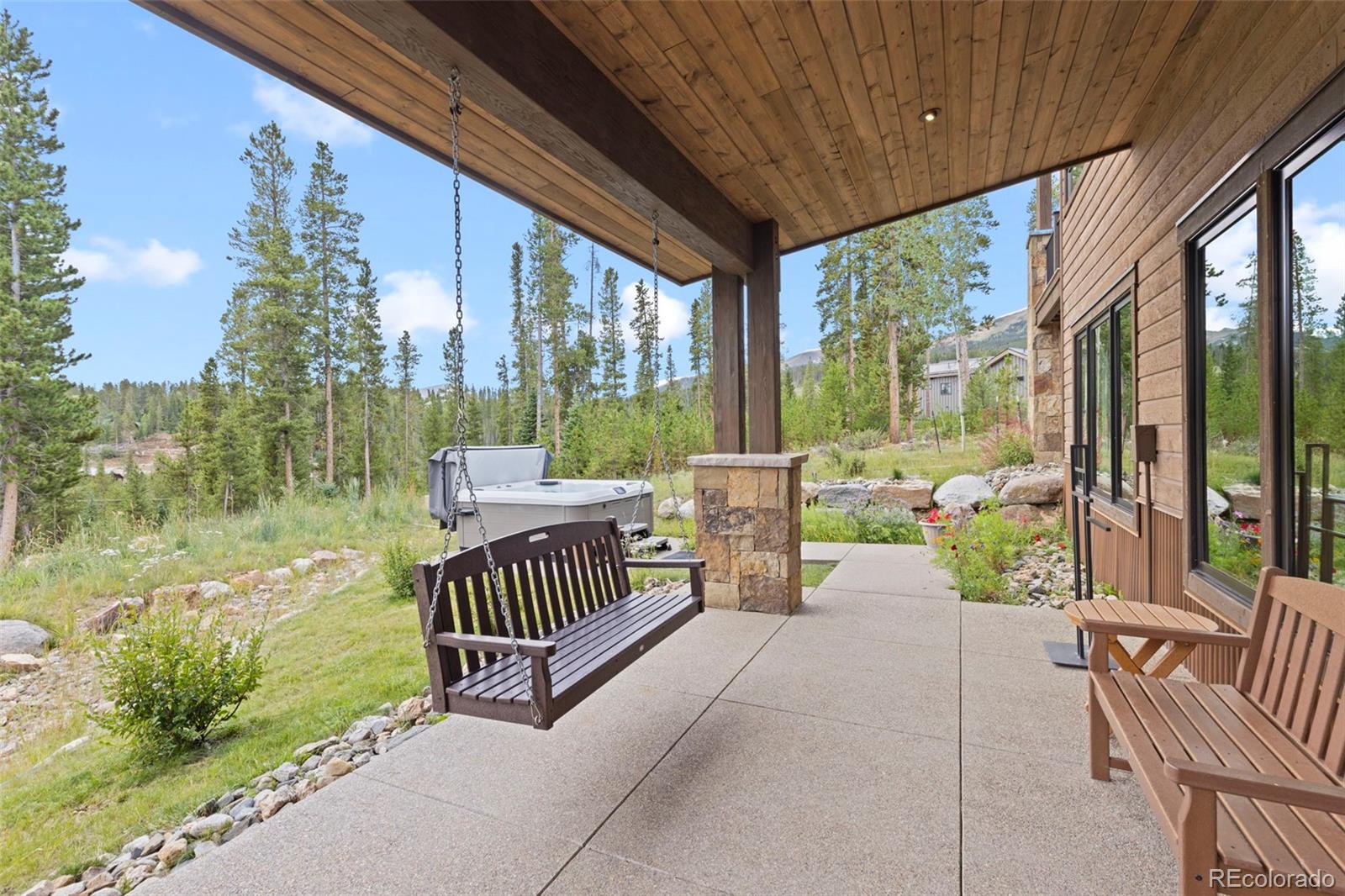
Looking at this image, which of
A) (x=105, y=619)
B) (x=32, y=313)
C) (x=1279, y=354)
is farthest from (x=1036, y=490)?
(x=32, y=313)

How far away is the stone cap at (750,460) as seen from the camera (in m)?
3.74

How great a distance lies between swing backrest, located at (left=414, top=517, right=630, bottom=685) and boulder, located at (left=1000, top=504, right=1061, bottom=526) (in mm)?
5754

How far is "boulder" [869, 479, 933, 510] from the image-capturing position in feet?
27.5

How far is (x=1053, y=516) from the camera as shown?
7.09m

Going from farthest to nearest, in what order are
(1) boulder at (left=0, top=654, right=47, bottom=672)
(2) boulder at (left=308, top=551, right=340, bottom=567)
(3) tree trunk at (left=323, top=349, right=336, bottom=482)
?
(3) tree trunk at (left=323, top=349, right=336, bottom=482) → (2) boulder at (left=308, top=551, right=340, bottom=567) → (1) boulder at (left=0, top=654, right=47, bottom=672)

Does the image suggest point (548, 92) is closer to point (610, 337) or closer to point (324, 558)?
point (324, 558)

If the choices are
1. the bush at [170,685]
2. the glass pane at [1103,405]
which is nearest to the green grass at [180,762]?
the bush at [170,685]

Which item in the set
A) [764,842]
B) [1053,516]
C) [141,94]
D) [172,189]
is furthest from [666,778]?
[172,189]

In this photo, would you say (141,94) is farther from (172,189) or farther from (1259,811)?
(1259,811)

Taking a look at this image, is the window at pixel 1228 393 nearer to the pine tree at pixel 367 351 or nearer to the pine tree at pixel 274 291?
the pine tree at pixel 274 291

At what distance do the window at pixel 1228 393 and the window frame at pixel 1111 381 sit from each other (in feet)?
1.66

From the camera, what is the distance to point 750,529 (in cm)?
388

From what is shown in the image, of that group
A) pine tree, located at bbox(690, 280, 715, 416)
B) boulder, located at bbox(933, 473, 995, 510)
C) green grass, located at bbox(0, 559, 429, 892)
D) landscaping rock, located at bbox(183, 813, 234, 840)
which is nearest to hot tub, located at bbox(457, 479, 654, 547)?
green grass, located at bbox(0, 559, 429, 892)

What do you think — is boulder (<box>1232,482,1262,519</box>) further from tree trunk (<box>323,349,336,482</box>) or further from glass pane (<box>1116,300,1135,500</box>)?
tree trunk (<box>323,349,336,482</box>)
